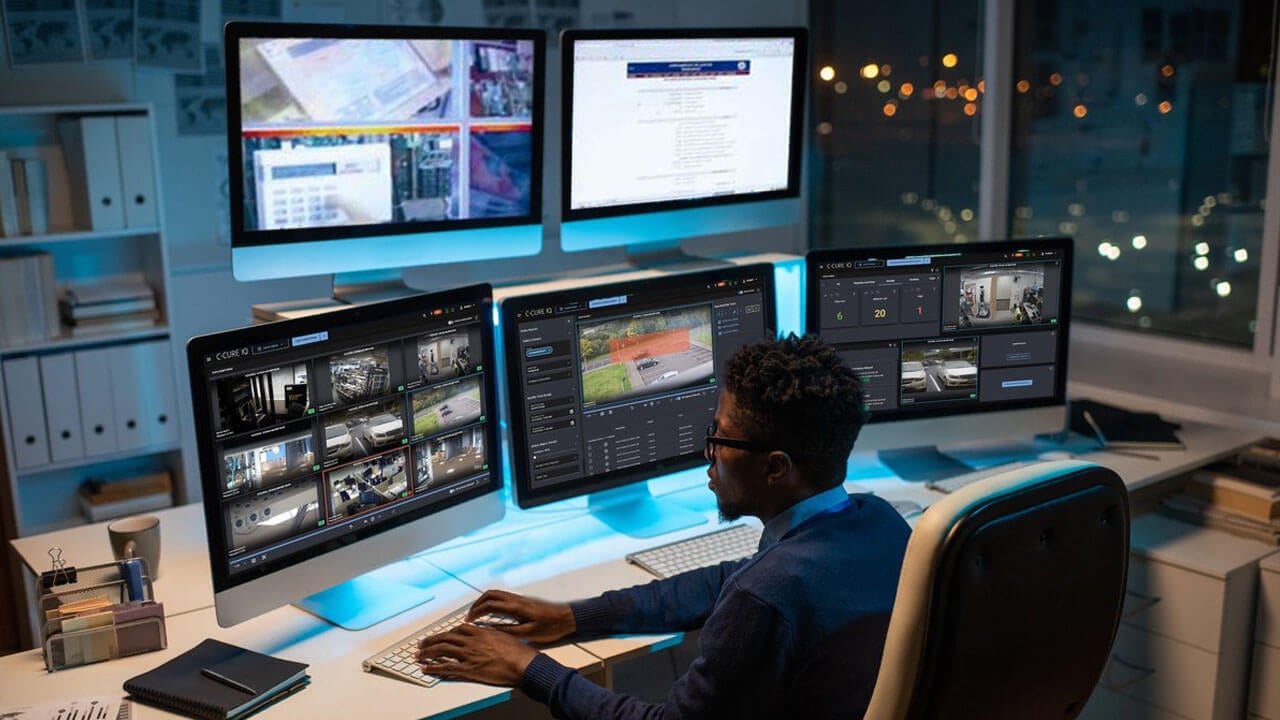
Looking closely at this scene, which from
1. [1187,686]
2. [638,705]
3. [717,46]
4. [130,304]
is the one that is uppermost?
[717,46]

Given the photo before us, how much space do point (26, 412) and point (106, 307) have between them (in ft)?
1.29

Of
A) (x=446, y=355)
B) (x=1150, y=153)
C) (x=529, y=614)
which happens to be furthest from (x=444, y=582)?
(x=1150, y=153)

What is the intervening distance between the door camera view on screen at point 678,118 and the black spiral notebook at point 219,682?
3.85ft

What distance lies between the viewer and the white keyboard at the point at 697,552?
7.16 feet

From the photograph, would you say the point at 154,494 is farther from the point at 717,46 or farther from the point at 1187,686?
the point at 1187,686

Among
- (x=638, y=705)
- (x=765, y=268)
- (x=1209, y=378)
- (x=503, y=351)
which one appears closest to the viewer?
(x=638, y=705)

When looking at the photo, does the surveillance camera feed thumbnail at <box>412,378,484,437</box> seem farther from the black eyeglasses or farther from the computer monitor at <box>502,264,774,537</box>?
the black eyeglasses

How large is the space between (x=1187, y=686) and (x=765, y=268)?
1341mm

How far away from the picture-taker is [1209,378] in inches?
135

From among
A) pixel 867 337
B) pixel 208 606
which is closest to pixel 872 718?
pixel 208 606

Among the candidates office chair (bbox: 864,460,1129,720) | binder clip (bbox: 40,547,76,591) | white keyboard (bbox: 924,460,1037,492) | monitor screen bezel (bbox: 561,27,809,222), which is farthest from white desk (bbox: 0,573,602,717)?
white keyboard (bbox: 924,460,1037,492)

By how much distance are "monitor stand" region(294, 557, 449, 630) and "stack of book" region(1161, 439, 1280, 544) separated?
1.84m

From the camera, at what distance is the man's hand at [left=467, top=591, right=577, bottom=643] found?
1.92m

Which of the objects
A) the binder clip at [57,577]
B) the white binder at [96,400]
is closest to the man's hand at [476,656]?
the binder clip at [57,577]
